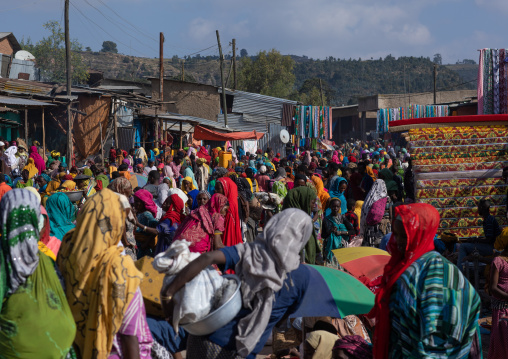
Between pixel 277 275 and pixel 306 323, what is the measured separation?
6.77 feet

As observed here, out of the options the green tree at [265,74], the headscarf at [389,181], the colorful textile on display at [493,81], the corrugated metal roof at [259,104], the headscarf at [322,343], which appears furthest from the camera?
the green tree at [265,74]

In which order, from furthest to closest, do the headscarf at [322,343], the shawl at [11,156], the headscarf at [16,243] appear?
1. the shawl at [11,156]
2. the headscarf at [322,343]
3. the headscarf at [16,243]

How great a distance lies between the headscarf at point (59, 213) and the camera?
21.7ft

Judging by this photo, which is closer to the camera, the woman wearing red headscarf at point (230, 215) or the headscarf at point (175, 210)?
the woman wearing red headscarf at point (230, 215)

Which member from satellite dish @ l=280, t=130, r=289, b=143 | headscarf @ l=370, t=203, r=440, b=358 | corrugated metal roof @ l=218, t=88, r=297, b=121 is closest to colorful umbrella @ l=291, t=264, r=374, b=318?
headscarf @ l=370, t=203, r=440, b=358

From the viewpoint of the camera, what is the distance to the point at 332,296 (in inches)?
144

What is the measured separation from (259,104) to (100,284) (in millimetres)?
31794

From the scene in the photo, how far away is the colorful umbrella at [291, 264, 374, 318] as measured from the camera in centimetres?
357

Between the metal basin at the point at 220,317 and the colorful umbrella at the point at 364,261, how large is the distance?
1.98 m

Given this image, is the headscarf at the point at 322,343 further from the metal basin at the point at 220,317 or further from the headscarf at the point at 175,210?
the headscarf at the point at 175,210

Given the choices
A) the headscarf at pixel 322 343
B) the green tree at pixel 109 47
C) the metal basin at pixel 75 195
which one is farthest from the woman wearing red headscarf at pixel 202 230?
the green tree at pixel 109 47

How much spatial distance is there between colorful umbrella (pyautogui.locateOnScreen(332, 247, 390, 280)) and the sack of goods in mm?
2028

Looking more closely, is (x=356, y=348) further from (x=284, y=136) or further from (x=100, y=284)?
(x=284, y=136)

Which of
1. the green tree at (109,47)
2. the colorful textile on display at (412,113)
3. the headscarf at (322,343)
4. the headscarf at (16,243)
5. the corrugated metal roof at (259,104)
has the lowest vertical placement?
the headscarf at (322,343)
